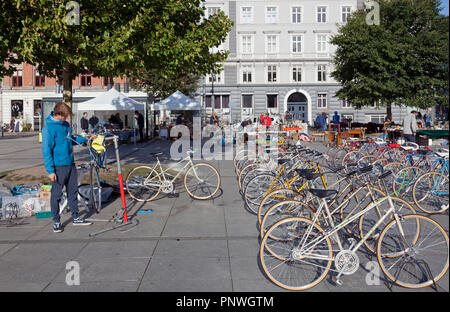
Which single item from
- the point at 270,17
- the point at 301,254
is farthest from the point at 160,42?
the point at 270,17

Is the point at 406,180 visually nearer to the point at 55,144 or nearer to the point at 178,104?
the point at 55,144

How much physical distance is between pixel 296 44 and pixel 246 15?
6371 millimetres

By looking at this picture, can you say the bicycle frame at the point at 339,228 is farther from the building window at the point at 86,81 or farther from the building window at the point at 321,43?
the building window at the point at 321,43

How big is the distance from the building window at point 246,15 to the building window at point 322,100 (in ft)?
37.1

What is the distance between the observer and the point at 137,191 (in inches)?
355

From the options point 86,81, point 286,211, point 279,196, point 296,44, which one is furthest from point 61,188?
point 296,44

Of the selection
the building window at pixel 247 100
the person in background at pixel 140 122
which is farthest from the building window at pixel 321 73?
the person in background at pixel 140 122

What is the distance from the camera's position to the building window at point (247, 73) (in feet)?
149

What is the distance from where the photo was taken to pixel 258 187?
707cm

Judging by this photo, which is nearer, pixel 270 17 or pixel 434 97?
pixel 434 97

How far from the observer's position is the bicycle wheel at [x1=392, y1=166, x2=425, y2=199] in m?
7.37

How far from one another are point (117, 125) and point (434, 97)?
719 inches

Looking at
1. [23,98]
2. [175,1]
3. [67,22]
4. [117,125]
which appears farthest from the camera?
[23,98]
